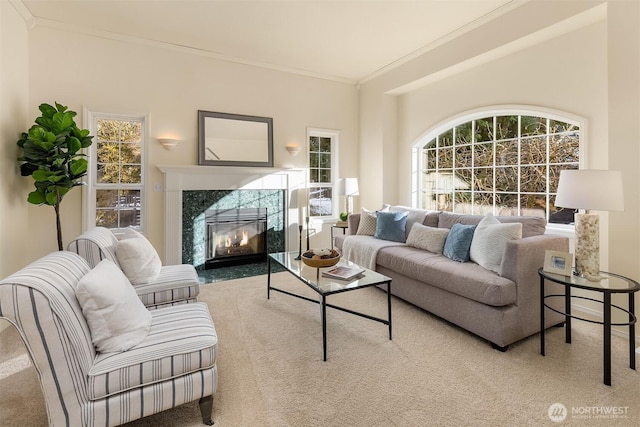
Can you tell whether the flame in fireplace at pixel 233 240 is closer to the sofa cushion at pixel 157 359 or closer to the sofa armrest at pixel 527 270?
the sofa cushion at pixel 157 359

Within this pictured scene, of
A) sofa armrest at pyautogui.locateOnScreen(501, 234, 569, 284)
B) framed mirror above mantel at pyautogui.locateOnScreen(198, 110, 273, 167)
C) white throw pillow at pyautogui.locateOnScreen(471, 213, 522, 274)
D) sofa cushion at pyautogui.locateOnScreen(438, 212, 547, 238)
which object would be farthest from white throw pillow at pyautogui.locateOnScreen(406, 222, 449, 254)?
framed mirror above mantel at pyautogui.locateOnScreen(198, 110, 273, 167)

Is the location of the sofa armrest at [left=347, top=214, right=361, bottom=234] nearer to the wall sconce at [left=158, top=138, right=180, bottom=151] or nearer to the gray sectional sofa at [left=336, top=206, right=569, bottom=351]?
the gray sectional sofa at [left=336, top=206, right=569, bottom=351]

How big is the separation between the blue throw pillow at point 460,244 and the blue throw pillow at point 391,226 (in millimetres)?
810

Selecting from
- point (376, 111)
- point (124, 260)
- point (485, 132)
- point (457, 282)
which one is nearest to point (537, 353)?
point (457, 282)

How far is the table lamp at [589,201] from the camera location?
2156 millimetres

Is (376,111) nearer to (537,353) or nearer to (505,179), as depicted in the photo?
(505,179)

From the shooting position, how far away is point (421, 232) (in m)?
3.57

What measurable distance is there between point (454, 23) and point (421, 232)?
7.98 ft

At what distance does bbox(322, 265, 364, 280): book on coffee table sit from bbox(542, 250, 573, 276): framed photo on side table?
1.35 m

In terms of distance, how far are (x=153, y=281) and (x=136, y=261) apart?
21cm

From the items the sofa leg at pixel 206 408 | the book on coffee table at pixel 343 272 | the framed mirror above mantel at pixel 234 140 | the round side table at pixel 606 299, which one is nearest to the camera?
the sofa leg at pixel 206 408

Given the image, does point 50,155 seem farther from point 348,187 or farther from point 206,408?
point 348,187

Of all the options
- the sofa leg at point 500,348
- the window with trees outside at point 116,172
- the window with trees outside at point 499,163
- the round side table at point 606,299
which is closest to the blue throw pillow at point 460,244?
the round side table at point 606,299

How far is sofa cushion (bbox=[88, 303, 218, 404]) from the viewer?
1.46 m
